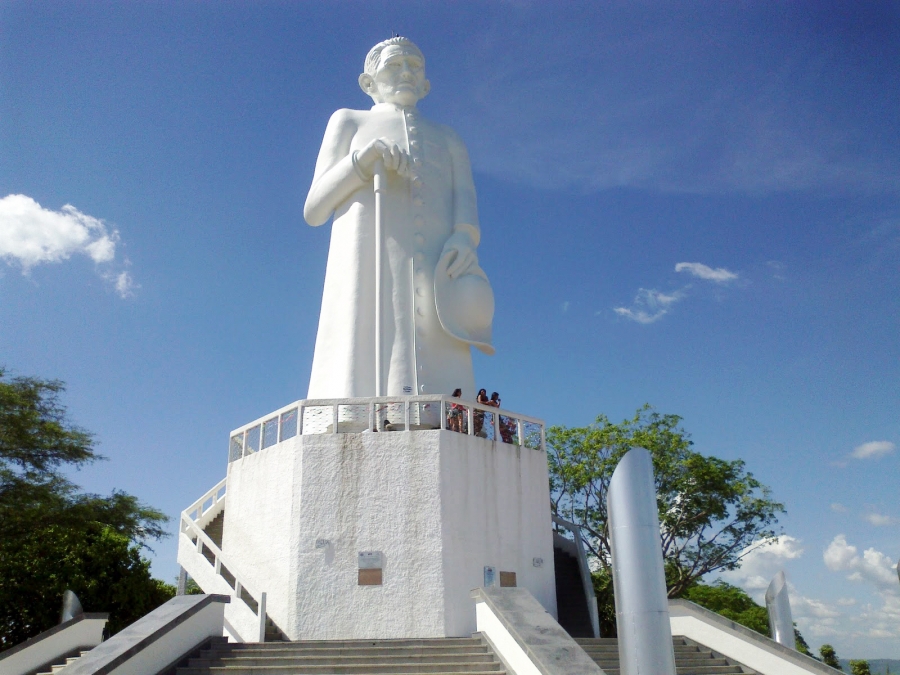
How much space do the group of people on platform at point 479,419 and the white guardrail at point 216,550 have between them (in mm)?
4021

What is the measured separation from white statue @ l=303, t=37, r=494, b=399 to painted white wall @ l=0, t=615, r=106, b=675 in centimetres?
533

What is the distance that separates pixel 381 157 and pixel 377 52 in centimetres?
341

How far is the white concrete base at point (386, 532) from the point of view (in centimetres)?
1188

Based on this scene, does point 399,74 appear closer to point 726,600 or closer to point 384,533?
point 384,533

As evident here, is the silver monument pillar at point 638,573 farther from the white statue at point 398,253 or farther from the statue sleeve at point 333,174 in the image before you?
the statue sleeve at point 333,174

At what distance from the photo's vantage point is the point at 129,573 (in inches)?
1014

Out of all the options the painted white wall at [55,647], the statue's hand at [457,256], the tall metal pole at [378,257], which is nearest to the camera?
the painted white wall at [55,647]

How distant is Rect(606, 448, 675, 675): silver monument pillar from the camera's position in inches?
277

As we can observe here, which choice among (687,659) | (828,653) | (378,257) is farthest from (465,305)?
(828,653)

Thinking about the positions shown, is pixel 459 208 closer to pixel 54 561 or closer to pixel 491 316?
pixel 491 316

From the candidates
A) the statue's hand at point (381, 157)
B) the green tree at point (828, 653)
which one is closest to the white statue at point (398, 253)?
the statue's hand at point (381, 157)

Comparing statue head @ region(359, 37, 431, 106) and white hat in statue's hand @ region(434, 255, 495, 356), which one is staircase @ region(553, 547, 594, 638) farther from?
statue head @ region(359, 37, 431, 106)

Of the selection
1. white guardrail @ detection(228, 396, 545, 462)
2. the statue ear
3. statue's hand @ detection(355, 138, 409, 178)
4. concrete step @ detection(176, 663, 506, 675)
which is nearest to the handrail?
white guardrail @ detection(228, 396, 545, 462)

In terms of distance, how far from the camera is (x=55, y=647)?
11469mm
